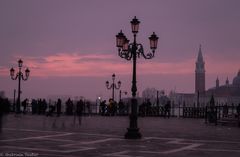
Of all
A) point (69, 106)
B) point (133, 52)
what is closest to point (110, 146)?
point (133, 52)

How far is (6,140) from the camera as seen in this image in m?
19.2

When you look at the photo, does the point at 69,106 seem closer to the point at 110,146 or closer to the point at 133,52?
the point at 133,52

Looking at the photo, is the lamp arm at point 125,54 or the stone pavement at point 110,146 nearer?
the stone pavement at point 110,146

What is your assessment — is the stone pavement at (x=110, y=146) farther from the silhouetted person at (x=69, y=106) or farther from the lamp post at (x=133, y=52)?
the silhouetted person at (x=69, y=106)

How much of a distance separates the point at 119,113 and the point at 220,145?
30.4m

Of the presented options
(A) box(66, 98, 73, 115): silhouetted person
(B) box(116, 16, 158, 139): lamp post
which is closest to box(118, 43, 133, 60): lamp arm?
(B) box(116, 16, 158, 139): lamp post

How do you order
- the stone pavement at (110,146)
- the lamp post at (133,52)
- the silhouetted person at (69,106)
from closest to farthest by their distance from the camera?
the stone pavement at (110,146) < the lamp post at (133,52) < the silhouetted person at (69,106)

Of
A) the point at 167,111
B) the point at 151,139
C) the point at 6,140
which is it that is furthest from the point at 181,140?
the point at 167,111

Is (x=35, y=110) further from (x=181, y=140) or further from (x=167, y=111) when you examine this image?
(x=181, y=140)

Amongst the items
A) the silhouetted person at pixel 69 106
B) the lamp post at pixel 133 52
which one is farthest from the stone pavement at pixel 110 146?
the silhouetted person at pixel 69 106

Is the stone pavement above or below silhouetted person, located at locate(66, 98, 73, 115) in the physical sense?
below

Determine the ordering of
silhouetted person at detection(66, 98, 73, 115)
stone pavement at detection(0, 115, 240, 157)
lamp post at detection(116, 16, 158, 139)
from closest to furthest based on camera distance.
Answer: stone pavement at detection(0, 115, 240, 157) → lamp post at detection(116, 16, 158, 139) → silhouetted person at detection(66, 98, 73, 115)

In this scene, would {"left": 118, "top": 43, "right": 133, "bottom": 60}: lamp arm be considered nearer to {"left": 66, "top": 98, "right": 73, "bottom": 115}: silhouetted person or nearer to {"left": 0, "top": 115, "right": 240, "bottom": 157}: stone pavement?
{"left": 0, "top": 115, "right": 240, "bottom": 157}: stone pavement

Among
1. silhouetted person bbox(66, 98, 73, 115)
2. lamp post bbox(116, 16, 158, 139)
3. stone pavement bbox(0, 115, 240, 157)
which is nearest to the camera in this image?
stone pavement bbox(0, 115, 240, 157)
